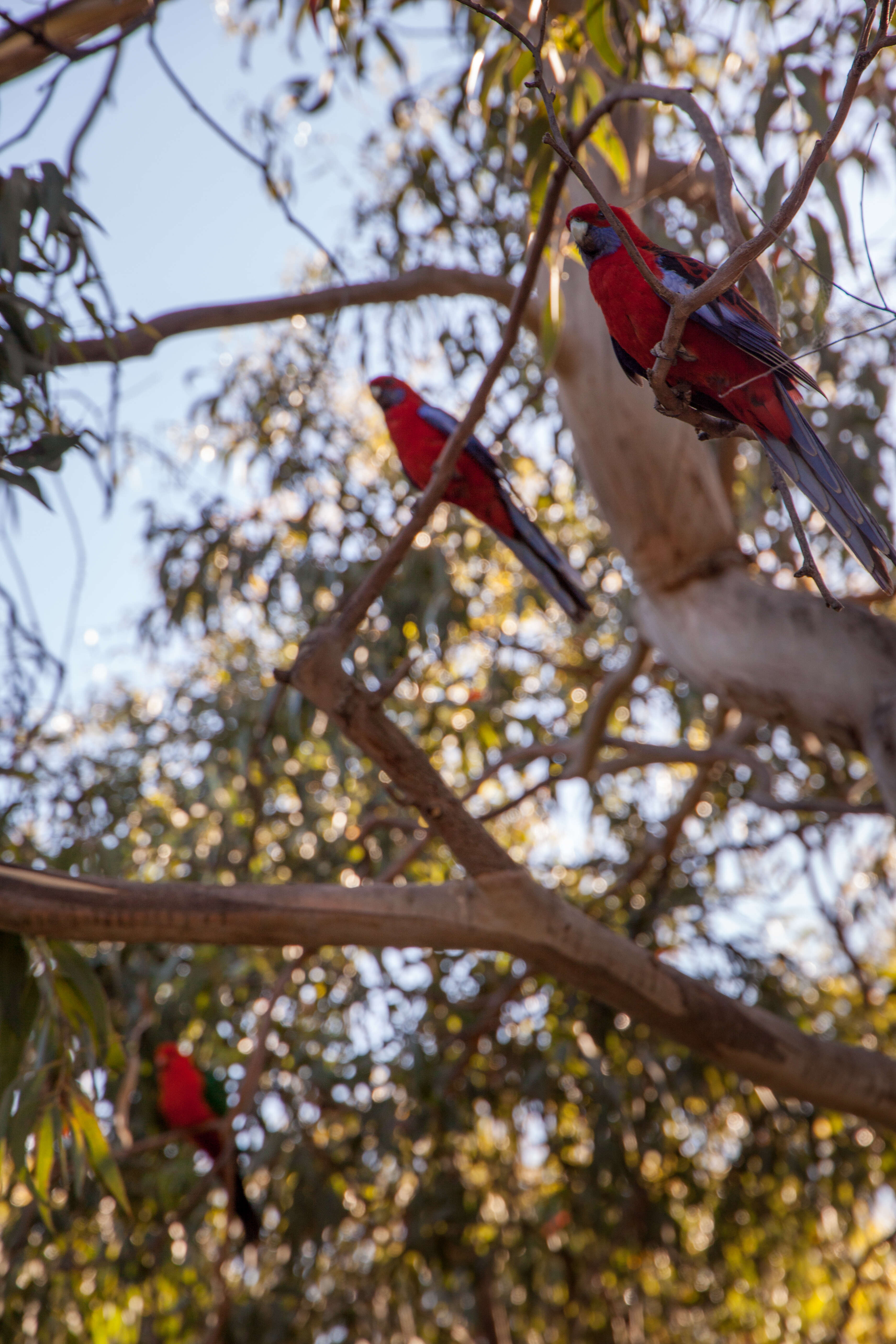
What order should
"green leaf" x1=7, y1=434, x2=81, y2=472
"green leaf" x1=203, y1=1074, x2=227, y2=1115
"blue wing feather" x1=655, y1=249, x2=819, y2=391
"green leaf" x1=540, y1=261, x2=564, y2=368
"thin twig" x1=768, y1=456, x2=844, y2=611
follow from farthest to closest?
"green leaf" x1=203, y1=1074, x2=227, y2=1115, "green leaf" x1=540, y1=261, x2=564, y2=368, "green leaf" x1=7, y1=434, x2=81, y2=472, "blue wing feather" x1=655, y1=249, x2=819, y2=391, "thin twig" x1=768, y1=456, x2=844, y2=611

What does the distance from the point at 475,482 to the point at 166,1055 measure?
190cm

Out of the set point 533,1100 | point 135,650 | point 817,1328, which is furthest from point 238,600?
point 817,1328

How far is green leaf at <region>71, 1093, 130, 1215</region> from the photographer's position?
1.58 m

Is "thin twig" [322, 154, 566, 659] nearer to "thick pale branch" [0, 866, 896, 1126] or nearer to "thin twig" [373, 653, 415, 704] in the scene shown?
"thin twig" [373, 653, 415, 704]

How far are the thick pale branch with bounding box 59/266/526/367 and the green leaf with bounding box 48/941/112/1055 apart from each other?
3.64 feet

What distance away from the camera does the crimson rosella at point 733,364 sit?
1.15m

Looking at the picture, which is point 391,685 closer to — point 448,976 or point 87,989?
point 87,989

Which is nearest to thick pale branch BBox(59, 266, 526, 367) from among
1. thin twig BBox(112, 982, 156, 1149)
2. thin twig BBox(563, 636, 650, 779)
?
thin twig BBox(563, 636, 650, 779)

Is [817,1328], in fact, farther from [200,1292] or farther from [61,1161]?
[61,1161]

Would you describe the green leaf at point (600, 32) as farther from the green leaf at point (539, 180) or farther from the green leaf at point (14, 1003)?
the green leaf at point (14, 1003)

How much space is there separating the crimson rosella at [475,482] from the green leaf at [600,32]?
733 mm

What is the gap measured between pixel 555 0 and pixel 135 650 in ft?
7.94

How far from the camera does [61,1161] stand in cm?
159

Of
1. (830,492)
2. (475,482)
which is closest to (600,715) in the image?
(475,482)
